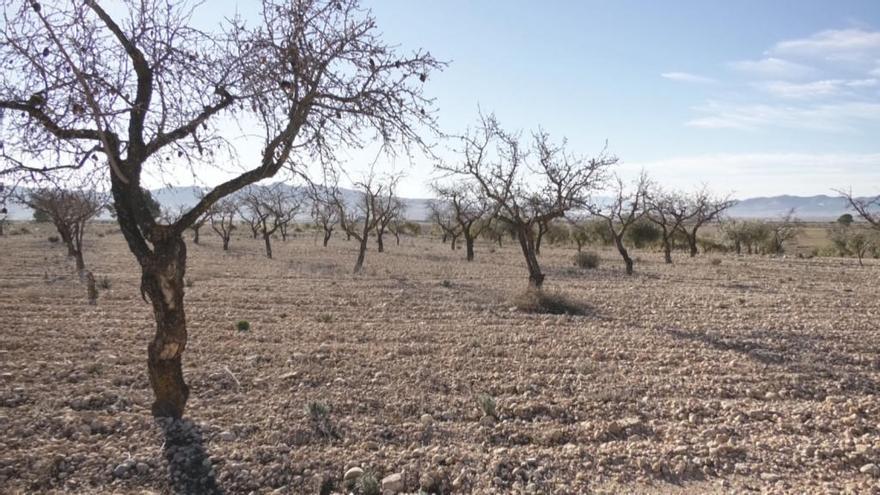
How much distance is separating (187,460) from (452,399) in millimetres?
2888

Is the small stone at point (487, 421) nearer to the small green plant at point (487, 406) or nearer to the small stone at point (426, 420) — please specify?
the small green plant at point (487, 406)

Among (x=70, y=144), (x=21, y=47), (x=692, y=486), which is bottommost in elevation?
(x=692, y=486)

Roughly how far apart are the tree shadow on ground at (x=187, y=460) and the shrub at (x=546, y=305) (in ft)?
29.7

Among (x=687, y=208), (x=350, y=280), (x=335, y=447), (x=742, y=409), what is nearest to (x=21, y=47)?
(x=335, y=447)

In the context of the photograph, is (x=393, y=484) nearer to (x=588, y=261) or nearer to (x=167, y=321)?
(x=167, y=321)

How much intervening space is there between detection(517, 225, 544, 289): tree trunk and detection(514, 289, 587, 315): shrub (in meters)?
1.65

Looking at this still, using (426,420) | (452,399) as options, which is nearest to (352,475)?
(426,420)

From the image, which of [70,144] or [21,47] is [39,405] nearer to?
[70,144]

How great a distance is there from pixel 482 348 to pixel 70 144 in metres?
6.26

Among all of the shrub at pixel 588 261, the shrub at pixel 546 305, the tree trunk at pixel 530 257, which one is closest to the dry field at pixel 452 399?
the shrub at pixel 546 305

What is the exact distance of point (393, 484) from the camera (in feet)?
15.4

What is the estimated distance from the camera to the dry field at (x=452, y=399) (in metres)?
4.95

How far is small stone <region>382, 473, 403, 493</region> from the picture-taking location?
4.66 m

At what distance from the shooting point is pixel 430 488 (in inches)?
187
